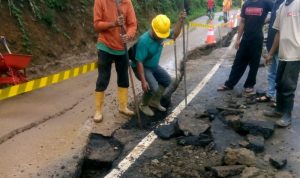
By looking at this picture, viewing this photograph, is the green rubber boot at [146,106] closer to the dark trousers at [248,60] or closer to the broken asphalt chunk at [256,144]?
the broken asphalt chunk at [256,144]

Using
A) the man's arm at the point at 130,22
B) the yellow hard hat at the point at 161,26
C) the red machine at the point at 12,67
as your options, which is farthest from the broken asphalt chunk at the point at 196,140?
the red machine at the point at 12,67

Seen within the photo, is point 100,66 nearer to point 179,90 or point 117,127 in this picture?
point 117,127

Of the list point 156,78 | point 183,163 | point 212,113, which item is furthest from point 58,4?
point 183,163

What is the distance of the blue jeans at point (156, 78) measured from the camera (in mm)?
6465

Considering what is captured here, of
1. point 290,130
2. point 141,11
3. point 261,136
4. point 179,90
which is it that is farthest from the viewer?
point 141,11

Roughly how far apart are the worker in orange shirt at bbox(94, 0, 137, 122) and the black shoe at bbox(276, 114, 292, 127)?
8.04ft

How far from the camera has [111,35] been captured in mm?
5902

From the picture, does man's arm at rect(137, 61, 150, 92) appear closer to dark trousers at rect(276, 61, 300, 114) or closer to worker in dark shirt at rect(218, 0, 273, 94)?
dark trousers at rect(276, 61, 300, 114)

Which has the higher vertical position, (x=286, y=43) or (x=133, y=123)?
(x=286, y=43)

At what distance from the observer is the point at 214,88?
841cm

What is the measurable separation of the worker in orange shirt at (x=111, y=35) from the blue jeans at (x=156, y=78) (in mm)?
379

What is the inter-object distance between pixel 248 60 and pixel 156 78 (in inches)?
91.8

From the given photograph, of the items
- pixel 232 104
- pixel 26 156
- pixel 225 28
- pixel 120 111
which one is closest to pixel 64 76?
pixel 120 111

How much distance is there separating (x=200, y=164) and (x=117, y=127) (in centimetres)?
164
